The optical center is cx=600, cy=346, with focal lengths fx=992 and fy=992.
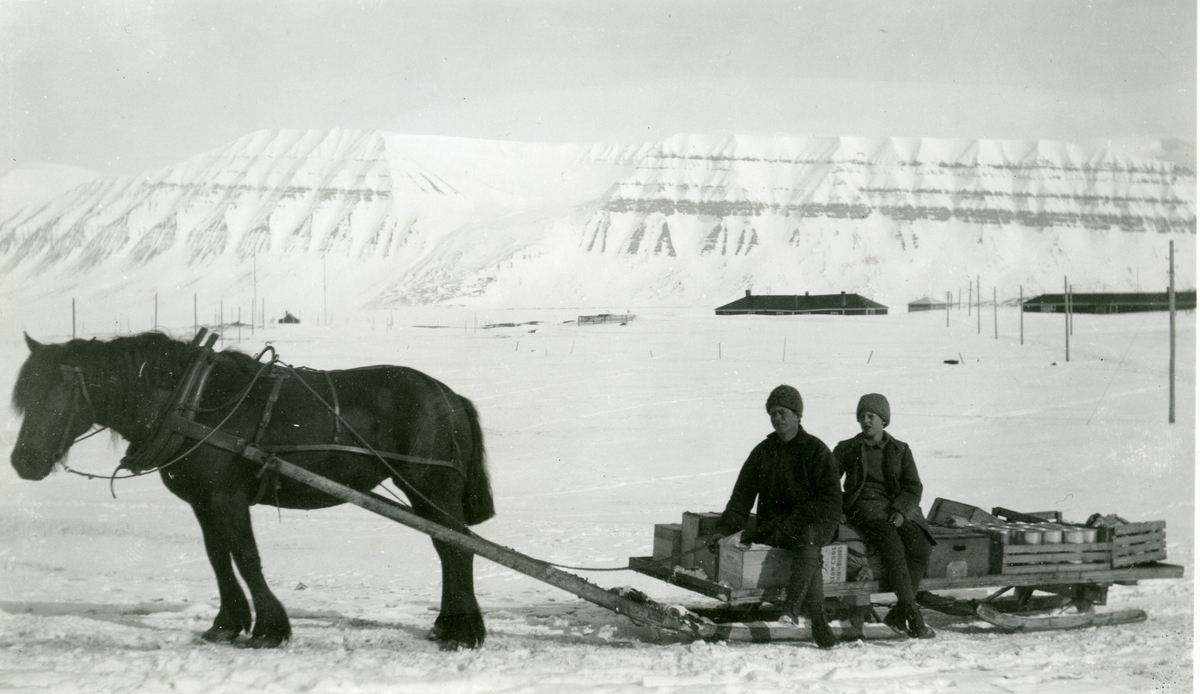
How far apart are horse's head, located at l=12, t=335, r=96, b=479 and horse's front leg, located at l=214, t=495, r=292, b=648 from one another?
2.60ft

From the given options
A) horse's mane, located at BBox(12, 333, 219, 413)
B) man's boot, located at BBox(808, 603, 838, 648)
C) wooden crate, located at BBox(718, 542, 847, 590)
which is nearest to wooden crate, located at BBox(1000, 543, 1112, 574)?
wooden crate, located at BBox(718, 542, 847, 590)

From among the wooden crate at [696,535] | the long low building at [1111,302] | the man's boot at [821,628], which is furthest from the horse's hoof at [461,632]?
the long low building at [1111,302]

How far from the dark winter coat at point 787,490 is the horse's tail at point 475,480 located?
1.36 metres

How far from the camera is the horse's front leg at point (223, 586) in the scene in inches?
200

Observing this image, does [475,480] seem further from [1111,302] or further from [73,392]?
[1111,302]

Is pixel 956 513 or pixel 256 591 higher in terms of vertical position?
pixel 956 513

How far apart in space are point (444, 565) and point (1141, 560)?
4.06 meters

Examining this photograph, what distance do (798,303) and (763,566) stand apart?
50.5 ft

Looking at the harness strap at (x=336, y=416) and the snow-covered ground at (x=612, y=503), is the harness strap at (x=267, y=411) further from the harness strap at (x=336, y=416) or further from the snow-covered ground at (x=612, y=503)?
the snow-covered ground at (x=612, y=503)

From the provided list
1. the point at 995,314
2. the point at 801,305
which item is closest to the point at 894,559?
the point at 801,305

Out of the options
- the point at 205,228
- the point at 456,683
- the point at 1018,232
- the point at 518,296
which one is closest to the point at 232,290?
the point at 205,228

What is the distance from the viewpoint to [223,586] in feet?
16.9

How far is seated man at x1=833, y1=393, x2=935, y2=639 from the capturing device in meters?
5.30

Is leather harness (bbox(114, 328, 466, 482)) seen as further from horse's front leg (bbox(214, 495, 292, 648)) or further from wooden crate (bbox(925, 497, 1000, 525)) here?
wooden crate (bbox(925, 497, 1000, 525))
